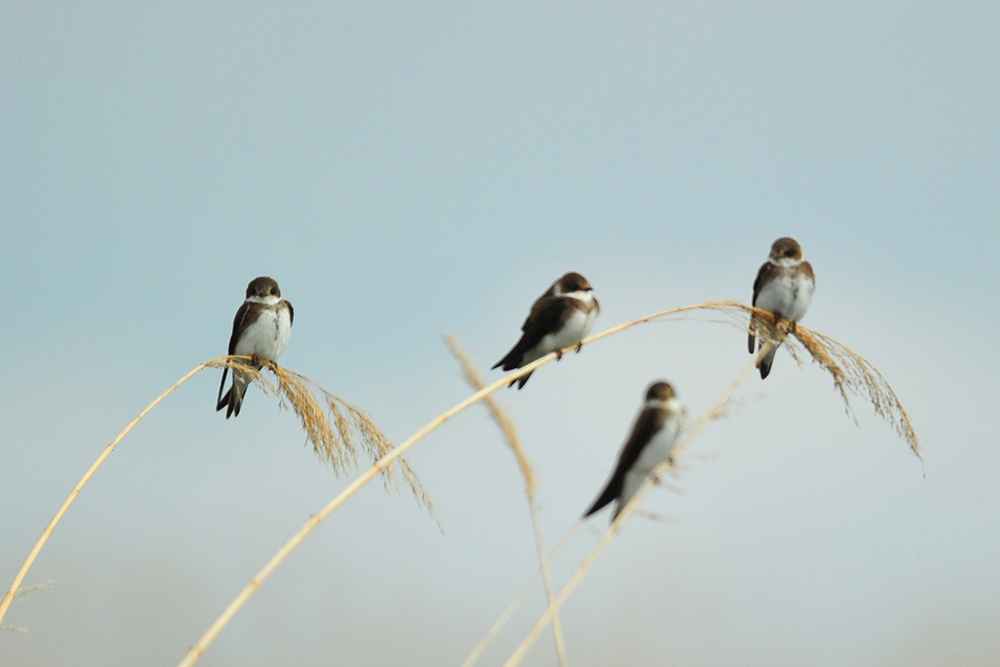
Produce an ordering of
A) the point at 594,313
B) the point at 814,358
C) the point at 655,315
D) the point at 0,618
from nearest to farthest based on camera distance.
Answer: the point at 0,618 → the point at 655,315 → the point at 814,358 → the point at 594,313

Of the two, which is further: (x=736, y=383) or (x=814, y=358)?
(x=814, y=358)

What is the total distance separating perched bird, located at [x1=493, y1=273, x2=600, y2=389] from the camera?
21.4 feet

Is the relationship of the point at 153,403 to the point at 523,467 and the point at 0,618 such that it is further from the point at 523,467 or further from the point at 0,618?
the point at 523,467

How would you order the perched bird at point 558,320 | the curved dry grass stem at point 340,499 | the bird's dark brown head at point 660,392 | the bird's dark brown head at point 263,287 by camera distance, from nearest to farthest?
the curved dry grass stem at point 340,499, the bird's dark brown head at point 660,392, the perched bird at point 558,320, the bird's dark brown head at point 263,287

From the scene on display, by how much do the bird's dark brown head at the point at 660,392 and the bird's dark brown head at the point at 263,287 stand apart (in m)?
4.62

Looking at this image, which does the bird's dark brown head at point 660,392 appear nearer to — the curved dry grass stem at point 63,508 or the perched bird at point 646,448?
the perched bird at point 646,448

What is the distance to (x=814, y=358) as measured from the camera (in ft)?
15.6

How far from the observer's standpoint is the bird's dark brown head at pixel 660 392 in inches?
167

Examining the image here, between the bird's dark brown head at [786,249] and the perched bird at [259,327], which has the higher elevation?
the perched bird at [259,327]

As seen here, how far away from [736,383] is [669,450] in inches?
21.9

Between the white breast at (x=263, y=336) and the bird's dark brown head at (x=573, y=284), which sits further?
the white breast at (x=263, y=336)

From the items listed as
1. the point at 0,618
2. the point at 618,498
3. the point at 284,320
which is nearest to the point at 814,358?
the point at 618,498

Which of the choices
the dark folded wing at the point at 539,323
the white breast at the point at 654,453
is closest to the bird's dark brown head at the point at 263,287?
the dark folded wing at the point at 539,323

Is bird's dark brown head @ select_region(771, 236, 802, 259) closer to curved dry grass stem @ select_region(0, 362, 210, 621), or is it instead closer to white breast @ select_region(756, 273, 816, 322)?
white breast @ select_region(756, 273, 816, 322)
